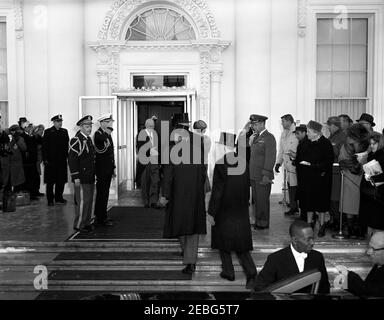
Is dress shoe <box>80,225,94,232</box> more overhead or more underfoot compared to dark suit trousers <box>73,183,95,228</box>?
more underfoot

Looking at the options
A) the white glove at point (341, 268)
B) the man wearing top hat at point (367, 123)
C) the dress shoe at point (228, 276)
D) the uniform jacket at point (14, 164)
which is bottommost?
the white glove at point (341, 268)

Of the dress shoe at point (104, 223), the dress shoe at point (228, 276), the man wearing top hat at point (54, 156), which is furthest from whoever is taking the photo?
the man wearing top hat at point (54, 156)

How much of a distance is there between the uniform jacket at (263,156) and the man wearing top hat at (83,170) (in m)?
2.30

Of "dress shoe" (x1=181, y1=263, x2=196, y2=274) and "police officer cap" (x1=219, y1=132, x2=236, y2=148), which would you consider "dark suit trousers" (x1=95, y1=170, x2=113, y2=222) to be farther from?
"police officer cap" (x1=219, y1=132, x2=236, y2=148)

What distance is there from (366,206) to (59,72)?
738 cm

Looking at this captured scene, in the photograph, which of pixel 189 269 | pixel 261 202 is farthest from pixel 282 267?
pixel 261 202

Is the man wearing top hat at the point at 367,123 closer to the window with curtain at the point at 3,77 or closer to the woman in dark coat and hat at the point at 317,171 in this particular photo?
the woman in dark coat and hat at the point at 317,171

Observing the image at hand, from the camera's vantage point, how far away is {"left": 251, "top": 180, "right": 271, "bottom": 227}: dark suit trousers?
7906mm

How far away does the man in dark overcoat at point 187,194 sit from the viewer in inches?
243

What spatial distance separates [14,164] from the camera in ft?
32.4

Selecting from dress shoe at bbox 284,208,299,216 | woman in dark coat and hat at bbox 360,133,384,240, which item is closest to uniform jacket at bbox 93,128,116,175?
dress shoe at bbox 284,208,299,216

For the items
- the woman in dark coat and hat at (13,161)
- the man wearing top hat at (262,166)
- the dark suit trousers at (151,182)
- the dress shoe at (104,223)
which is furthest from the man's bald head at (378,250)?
the woman in dark coat and hat at (13,161)

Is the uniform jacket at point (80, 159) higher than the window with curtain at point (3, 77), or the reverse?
the window with curtain at point (3, 77)
